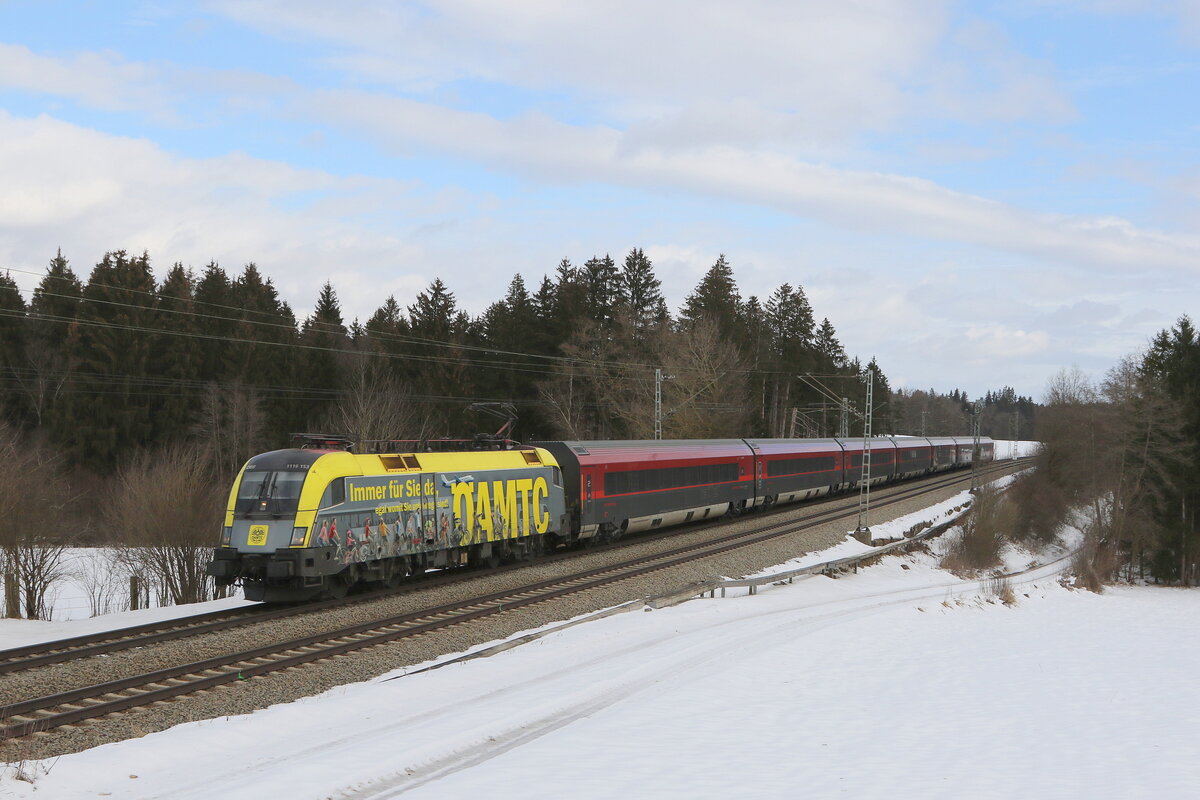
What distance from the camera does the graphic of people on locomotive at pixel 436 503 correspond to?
63.5 ft

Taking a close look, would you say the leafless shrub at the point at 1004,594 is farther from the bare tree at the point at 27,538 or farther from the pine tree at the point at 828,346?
the pine tree at the point at 828,346

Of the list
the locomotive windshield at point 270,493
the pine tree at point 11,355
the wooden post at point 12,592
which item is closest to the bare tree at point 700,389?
the wooden post at point 12,592

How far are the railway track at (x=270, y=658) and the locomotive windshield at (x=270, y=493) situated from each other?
3.36 metres

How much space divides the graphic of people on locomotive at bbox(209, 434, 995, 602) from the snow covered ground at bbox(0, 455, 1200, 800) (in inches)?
218

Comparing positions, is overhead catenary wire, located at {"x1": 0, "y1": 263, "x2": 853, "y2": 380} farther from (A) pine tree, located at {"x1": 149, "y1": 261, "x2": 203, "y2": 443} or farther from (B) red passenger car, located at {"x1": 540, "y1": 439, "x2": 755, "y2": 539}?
(B) red passenger car, located at {"x1": 540, "y1": 439, "x2": 755, "y2": 539}

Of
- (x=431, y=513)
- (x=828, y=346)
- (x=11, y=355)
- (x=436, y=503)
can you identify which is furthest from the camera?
(x=828, y=346)

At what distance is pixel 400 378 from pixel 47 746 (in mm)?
67375

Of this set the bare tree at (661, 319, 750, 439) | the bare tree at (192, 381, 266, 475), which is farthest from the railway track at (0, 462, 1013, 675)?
the bare tree at (192, 381, 266, 475)

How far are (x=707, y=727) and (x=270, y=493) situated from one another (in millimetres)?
11177

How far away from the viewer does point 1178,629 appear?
1180 inches

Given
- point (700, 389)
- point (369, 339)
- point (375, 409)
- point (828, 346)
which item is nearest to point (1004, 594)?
point (700, 389)

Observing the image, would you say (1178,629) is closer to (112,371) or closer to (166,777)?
(166,777)

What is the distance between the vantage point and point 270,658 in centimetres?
1502

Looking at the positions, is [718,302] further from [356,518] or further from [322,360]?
[356,518]
